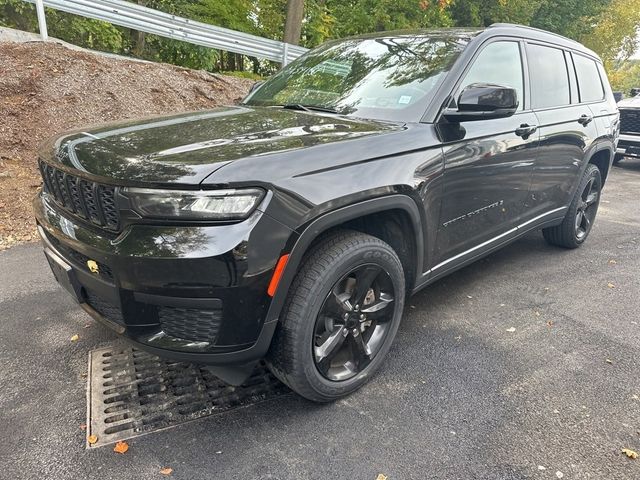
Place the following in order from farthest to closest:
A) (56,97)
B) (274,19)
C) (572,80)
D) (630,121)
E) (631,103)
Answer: (274,19), (631,103), (630,121), (56,97), (572,80)

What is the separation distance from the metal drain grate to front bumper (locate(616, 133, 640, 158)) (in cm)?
1074

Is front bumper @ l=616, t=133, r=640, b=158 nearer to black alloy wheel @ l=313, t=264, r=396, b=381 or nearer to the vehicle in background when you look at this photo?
the vehicle in background

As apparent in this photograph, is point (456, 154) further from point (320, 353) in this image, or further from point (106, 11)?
point (106, 11)

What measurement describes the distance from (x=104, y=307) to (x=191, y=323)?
49 centimetres

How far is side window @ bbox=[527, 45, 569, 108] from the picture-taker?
360 centimetres

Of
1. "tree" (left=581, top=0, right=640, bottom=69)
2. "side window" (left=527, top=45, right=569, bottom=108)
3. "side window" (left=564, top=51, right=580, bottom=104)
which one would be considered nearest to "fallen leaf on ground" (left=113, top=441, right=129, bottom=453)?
"side window" (left=527, top=45, right=569, bottom=108)

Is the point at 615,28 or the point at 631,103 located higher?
the point at 615,28

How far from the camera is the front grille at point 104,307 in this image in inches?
78.8

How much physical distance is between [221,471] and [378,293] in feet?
3.76

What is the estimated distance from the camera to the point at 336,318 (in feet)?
7.57

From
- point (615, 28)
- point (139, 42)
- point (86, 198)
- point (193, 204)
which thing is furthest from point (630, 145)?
point (615, 28)

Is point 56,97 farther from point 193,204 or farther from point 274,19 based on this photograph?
point 274,19

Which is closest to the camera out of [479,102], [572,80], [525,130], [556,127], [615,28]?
[479,102]

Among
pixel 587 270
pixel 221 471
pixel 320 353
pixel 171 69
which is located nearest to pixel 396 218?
pixel 320 353
